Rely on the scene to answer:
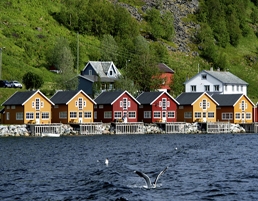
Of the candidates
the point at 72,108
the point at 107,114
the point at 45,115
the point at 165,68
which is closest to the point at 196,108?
the point at 107,114

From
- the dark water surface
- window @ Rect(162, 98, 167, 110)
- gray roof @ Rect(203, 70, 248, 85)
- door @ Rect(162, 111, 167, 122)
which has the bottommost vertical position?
the dark water surface

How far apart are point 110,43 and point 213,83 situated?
86.2ft

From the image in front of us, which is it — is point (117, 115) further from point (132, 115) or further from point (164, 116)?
point (164, 116)

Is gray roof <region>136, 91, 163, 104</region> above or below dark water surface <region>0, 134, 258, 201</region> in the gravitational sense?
above

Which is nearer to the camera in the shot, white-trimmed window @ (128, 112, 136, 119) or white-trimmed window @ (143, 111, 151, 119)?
white-trimmed window @ (128, 112, 136, 119)

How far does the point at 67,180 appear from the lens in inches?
1980

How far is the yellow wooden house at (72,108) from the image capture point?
105 m

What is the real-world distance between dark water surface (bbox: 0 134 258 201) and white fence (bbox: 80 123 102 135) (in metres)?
13.3

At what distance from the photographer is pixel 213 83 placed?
5497 inches

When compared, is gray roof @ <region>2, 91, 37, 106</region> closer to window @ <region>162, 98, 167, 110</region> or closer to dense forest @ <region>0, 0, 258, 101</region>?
dense forest @ <region>0, 0, 258, 101</region>

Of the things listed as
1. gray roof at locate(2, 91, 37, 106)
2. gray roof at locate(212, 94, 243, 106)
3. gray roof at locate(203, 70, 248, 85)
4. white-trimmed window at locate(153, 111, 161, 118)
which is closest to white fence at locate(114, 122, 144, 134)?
white-trimmed window at locate(153, 111, 161, 118)

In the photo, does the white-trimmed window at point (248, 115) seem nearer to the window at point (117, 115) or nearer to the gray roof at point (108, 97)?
the window at point (117, 115)

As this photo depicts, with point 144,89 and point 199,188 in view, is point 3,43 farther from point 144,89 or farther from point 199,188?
point 199,188

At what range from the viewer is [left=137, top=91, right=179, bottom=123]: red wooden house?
11381cm
